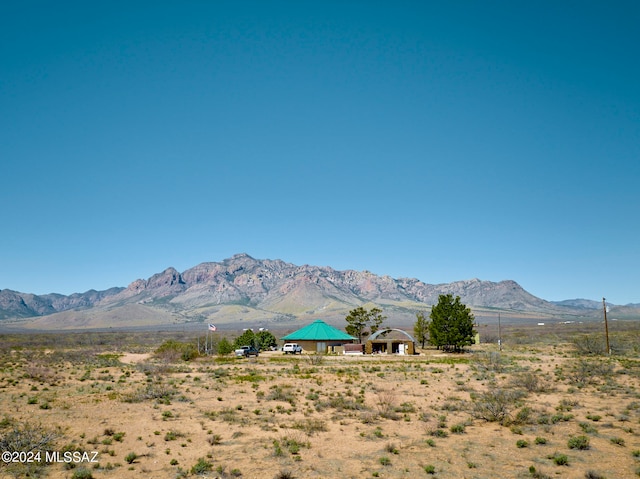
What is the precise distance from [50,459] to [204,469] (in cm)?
502

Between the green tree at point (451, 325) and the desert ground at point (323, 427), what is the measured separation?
3148 centimetres

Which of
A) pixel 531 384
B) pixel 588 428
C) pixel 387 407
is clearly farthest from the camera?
pixel 531 384

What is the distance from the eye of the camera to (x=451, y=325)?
67.1m

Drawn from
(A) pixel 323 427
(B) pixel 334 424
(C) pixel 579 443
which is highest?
(C) pixel 579 443

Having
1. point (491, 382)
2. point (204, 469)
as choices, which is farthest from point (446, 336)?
point (204, 469)

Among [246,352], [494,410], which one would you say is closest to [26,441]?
[494,410]

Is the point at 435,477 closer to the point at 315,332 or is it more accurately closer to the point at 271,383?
the point at 271,383

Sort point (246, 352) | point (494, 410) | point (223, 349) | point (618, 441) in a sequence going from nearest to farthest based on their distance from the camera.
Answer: point (618, 441), point (494, 410), point (223, 349), point (246, 352)

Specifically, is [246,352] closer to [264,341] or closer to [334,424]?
[264,341]

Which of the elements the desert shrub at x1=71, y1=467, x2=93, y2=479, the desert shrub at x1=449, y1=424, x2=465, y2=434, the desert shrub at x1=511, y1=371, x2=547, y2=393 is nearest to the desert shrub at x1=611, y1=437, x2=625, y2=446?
the desert shrub at x1=449, y1=424, x2=465, y2=434

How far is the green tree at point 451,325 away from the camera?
65750mm

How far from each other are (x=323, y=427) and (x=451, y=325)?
5170cm

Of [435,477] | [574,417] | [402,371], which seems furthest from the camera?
[402,371]

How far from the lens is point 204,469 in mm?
14078
